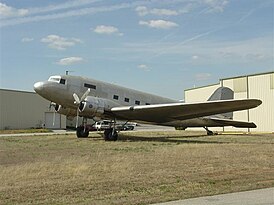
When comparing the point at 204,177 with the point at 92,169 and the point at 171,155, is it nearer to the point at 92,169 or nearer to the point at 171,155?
the point at 92,169

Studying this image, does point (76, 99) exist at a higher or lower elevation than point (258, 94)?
lower

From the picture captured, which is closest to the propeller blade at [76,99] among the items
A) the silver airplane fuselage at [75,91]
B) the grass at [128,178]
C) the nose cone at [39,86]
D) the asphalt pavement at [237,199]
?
the silver airplane fuselage at [75,91]

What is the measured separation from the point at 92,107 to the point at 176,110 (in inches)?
223

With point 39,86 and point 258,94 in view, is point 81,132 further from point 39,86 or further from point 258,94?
point 258,94

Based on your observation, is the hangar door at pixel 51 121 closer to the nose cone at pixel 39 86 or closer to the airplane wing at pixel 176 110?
the airplane wing at pixel 176 110

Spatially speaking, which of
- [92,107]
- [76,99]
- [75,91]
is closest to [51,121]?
[75,91]

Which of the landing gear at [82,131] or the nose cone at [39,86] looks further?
the landing gear at [82,131]

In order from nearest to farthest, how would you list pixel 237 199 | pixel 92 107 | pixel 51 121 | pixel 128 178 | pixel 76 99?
pixel 237 199 < pixel 128 178 < pixel 92 107 < pixel 76 99 < pixel 51 121

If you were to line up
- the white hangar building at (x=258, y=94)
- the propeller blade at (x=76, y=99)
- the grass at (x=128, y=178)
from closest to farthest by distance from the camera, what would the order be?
1. the grass at (x=128, y=178)
2. the propeller blade at (x=76, y=99)
3. the white hangar building at (x=258, y=94)

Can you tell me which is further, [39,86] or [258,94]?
[258,94]

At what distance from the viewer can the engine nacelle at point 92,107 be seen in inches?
1048

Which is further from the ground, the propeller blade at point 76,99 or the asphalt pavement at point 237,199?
the propeller blade at point 76,99

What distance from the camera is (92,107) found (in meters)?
26.8

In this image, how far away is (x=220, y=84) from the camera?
178 feet
